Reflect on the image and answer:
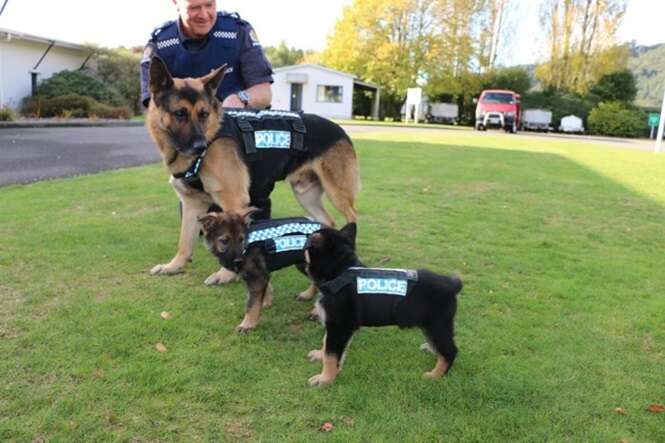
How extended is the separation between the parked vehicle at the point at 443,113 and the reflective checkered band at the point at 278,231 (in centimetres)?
5123

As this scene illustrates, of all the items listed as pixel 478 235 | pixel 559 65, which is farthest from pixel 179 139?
pixel 559 65

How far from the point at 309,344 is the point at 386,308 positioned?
0.84 m

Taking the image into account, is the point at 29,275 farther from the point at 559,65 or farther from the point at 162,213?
the point at 559,65

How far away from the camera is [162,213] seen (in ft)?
23.6

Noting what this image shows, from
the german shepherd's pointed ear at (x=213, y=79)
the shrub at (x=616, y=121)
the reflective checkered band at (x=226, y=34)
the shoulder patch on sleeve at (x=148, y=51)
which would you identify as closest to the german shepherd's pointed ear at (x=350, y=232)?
the german shepherd's pointed ear at (x=213, y=79)

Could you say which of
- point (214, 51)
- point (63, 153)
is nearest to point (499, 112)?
point (63, 153)

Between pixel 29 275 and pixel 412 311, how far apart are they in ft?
11.5

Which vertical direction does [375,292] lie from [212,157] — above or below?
below

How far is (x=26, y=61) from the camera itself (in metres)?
28.2

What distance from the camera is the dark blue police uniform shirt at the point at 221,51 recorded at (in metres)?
4.90

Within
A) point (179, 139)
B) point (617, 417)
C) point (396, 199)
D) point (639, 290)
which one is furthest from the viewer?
point (396, 199)

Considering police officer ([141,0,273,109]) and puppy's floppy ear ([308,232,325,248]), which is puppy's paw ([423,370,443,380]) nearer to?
puppy's floppy ear ([308,232,325,248])

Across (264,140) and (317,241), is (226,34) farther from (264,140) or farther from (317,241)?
(317,241)

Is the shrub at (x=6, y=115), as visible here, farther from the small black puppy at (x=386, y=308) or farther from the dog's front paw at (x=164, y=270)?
the small black puppy at (x=386, y=308)
